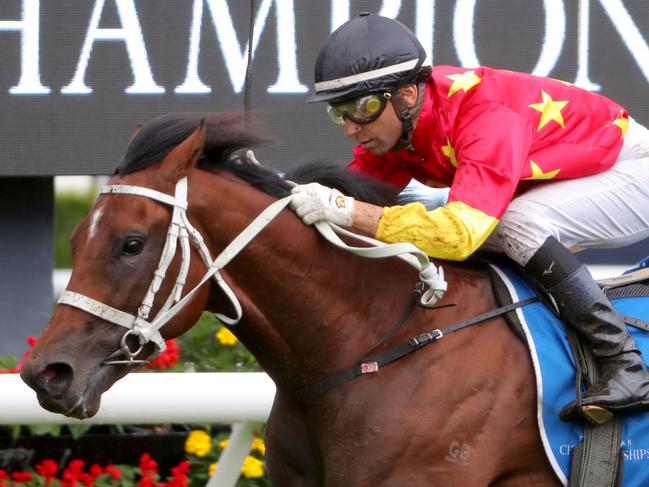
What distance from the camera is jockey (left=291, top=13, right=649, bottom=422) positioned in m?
3.23

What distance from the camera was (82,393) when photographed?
9.78 ft

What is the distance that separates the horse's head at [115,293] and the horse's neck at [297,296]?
0.48 ft

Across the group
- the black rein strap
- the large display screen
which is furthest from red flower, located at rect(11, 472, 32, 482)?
the black rein strap

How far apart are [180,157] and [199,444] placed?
2038 mm

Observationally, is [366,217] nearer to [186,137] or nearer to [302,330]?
[302,330]

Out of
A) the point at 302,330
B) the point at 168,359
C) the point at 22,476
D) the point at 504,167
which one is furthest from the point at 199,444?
the point at 504,167

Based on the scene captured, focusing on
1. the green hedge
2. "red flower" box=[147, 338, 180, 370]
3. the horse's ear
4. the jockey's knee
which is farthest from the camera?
the green hedge

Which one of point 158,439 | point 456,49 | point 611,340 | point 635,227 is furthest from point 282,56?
point 611,340

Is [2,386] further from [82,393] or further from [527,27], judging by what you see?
[527,27]

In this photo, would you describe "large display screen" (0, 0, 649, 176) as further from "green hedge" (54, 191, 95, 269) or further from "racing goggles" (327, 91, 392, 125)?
"green hedge" (54, 191, 95, 269)

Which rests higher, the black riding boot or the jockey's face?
the jockey's face

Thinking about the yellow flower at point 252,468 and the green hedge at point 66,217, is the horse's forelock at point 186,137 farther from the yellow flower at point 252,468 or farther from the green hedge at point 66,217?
the green hedge at point 66,217

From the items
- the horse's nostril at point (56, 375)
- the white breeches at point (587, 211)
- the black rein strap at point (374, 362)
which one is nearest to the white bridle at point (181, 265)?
the horse's nostril at point (56, 375)

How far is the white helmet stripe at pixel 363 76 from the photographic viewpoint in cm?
336
